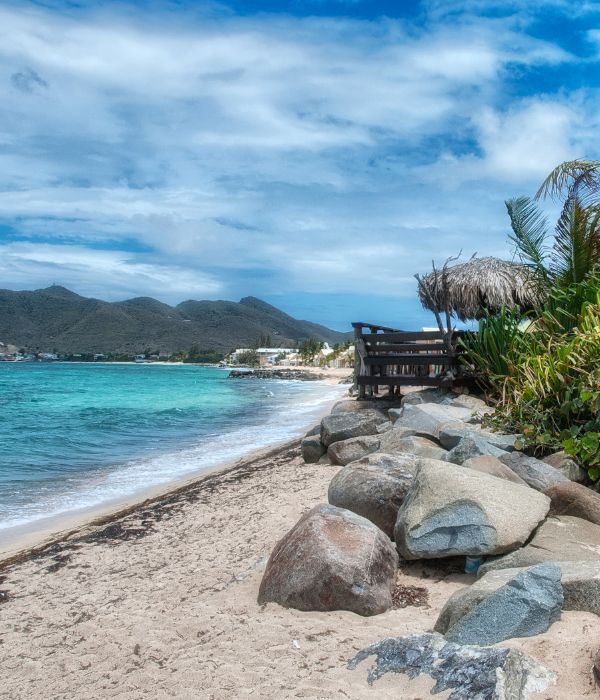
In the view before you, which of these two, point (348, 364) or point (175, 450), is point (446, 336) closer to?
point (175, 450)

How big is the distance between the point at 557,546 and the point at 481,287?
797 centimetres

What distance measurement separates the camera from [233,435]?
56.0ft

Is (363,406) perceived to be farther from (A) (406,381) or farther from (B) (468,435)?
(B) (468,435)

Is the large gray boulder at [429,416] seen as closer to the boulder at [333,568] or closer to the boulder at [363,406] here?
the boulder at [363,406]

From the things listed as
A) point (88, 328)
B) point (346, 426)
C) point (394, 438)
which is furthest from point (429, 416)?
point (88, 328)

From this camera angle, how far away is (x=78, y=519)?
8.21 m

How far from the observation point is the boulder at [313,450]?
10305 mm

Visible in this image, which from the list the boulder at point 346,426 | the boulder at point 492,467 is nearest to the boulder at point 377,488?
the boulder at point 492,467

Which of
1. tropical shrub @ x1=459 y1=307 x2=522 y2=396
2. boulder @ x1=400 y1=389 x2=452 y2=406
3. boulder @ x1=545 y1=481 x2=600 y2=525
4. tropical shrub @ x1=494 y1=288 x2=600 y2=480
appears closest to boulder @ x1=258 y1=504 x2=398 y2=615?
boulder @ x1=545 y1=481 x2=600 y2=525

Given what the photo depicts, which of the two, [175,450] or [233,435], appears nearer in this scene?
[175,450]

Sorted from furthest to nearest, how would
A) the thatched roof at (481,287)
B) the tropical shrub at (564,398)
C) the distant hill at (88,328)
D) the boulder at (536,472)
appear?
the distant hill at (88,328) < the thatched roof at (481,287) < the tropical shrub at (564,398) < the boulder at (536,472)

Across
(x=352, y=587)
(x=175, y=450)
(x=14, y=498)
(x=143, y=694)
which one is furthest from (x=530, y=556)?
(x=175, y=450)

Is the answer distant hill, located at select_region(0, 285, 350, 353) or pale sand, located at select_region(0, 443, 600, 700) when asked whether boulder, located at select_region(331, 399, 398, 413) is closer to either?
pale sand, located at select_region(0, 443, 600, 700)

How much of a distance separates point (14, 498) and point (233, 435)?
786 cm
